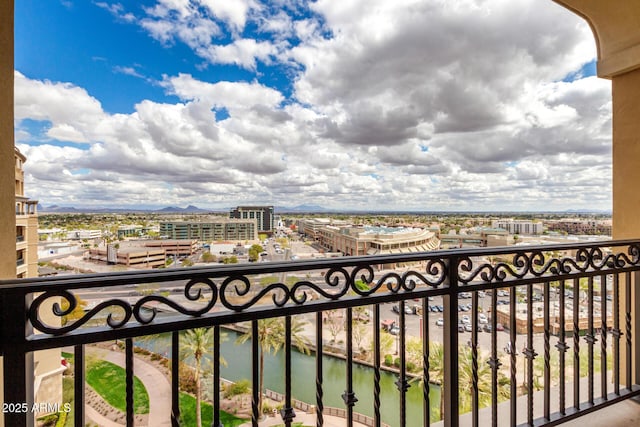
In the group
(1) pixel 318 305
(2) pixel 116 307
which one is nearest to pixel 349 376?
(1) pixel 318 305

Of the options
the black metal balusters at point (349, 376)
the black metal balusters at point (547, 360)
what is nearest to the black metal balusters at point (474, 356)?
the black metal balusters at point (547, 360)

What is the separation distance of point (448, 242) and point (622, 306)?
1.46m

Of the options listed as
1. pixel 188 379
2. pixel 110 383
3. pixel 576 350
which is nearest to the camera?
pixel 576 350

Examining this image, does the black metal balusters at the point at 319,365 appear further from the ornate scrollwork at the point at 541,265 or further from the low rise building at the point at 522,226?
the low rise building at the point at 522,226

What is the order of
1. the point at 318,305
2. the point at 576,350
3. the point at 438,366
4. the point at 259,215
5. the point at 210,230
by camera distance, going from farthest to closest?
the point at 438,366
the point at 259,215
the point at 210,230
the point at 576,350
the point at 318,305

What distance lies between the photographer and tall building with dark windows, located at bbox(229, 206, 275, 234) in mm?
2257

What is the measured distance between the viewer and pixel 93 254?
4.82 ft

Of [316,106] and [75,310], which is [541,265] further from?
[316,106]

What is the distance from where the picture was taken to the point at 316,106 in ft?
14.6

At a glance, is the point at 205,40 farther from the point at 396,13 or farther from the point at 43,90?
the point at 396,13

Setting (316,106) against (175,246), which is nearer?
(175,246)

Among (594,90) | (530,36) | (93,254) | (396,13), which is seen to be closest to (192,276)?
(93,254)

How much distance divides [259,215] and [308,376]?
2.35 m

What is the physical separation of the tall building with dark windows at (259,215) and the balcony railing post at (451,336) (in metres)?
1.29
